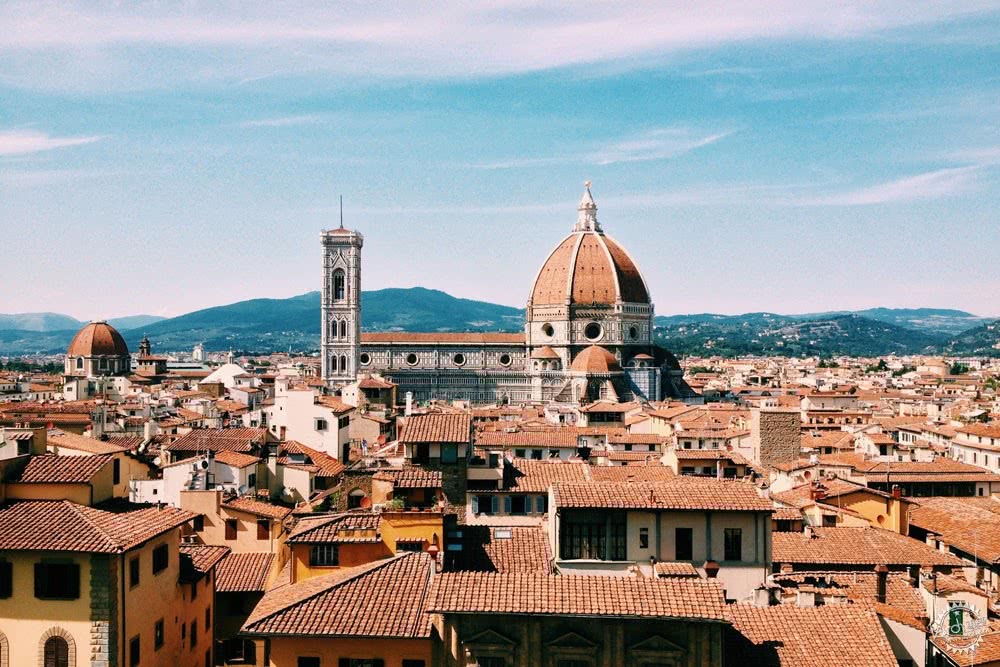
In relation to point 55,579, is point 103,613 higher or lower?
lower

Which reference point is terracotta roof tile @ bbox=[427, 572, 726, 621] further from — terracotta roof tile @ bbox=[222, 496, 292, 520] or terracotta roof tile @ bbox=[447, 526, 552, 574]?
terracotta roof tile @ bbox=[222, 496, 292, 520]

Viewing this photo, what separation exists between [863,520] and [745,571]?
13.2m

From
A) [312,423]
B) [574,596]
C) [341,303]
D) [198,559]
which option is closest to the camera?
[574,596]

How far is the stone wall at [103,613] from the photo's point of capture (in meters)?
19.3

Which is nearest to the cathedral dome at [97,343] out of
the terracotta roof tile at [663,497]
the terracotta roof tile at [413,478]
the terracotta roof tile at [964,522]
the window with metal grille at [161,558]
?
the terracotta roof tile at [964,522]

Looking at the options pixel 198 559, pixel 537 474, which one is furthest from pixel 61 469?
pixel 537 474

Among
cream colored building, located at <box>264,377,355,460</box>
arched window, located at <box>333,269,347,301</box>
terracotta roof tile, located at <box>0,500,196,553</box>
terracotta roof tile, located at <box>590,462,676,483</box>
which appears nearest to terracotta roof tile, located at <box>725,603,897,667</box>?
terracotta roof tile, located at <box>0,500,196,553</box>

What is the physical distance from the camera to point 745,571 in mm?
22312

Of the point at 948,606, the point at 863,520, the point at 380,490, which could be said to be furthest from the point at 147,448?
the point at 948,606

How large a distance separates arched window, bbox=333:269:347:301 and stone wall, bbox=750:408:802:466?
10210 centimetres

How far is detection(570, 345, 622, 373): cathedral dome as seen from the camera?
13100cm

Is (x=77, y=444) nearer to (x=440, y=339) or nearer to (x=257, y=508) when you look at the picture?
(x=257, y=508)

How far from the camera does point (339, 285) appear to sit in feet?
486

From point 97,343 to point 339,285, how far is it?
101 feet
